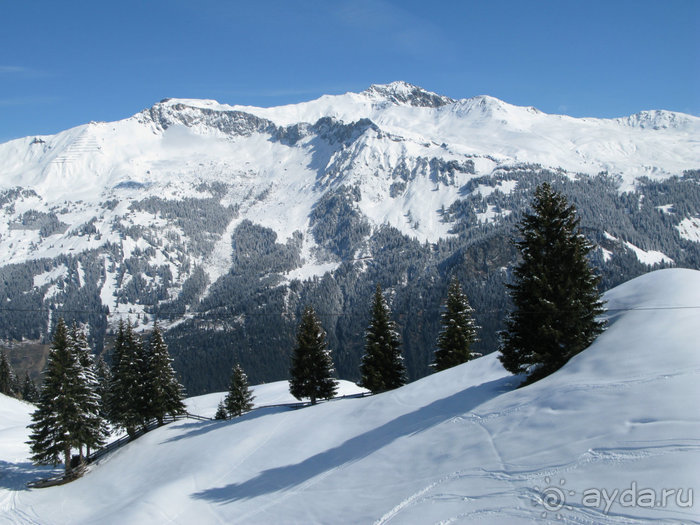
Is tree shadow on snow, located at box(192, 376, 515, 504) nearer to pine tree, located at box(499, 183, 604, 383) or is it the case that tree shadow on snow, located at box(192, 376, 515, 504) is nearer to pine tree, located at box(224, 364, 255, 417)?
pine tree, located at box(499, 183, 604, 383)

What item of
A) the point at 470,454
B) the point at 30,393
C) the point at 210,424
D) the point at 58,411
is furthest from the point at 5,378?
the point at 470,454

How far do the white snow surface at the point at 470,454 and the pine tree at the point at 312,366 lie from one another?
9.58 meters

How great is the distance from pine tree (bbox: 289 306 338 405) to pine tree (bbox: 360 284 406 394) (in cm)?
317

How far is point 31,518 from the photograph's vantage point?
2836 cm

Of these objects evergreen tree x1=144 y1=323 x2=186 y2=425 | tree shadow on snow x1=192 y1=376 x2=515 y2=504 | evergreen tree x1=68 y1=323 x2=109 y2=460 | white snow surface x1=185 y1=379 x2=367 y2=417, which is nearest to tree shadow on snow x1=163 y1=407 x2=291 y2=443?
evergreen tree x1=144 y1=323 x2=186 y2=425

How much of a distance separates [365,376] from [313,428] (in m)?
15.2

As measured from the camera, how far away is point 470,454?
53.0 feet

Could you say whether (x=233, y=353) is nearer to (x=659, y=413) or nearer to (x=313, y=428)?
(x=313, y=428)

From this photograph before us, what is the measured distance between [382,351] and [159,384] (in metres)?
19.9

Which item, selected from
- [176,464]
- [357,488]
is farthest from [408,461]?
[176,464]

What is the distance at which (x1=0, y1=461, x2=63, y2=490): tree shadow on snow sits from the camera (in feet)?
123

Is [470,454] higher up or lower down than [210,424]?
higher up

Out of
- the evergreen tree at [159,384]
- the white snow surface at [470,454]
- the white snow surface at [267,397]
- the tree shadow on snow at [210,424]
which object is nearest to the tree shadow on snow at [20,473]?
the white snow surface at [470,454]

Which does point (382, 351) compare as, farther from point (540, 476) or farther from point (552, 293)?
point (540, 476)
